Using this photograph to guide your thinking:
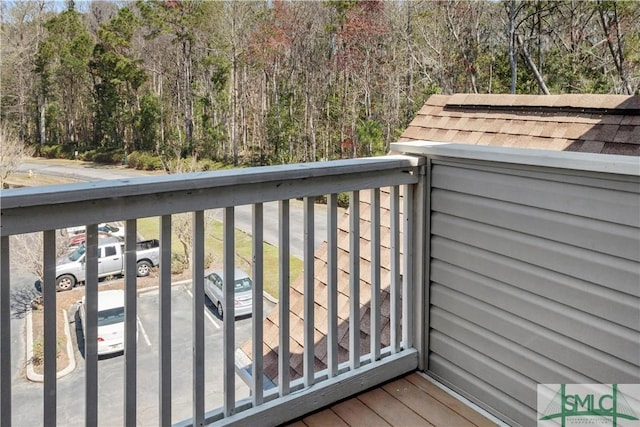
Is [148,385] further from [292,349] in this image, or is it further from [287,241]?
[287,241]

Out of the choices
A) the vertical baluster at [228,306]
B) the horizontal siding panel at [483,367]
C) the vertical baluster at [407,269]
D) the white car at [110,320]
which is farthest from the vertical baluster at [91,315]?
the horizontal siding panel at [483,367]

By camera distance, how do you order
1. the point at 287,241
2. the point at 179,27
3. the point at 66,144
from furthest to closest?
the point at 179,27 → the point at 66,144 → the point at 287,241

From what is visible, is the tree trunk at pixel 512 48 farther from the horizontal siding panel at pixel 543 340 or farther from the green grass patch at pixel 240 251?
the horizontal siding panel at pixel 543 340

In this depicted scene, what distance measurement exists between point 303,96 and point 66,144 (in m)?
7.23

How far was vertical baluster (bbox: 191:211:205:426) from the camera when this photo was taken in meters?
1.32

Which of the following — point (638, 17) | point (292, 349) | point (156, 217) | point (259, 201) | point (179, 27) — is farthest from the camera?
point (179, 27)

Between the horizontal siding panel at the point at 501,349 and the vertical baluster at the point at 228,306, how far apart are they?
776 mm

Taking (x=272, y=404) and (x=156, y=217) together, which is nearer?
(x=156, y=217)

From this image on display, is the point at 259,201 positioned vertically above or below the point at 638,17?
below

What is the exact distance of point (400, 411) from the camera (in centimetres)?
164

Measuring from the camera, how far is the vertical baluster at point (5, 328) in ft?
3.52

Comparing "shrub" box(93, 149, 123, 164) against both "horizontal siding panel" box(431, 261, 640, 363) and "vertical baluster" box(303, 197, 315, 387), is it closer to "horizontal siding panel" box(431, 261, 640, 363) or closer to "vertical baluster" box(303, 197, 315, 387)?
"vertical baluster" box(303, 197, 315, 387)

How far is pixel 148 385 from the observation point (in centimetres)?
296

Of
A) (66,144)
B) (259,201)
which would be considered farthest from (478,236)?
(66,144)
